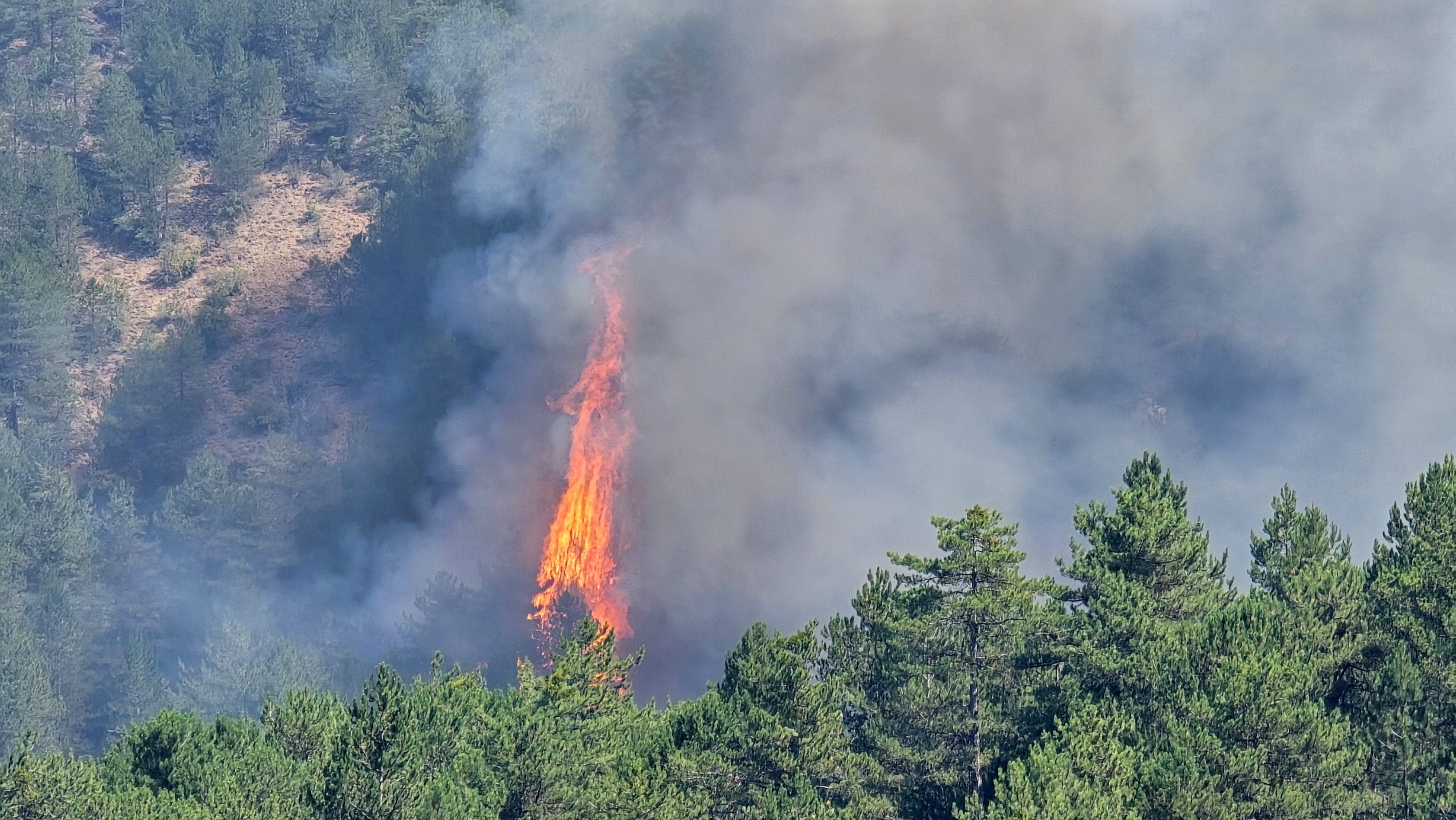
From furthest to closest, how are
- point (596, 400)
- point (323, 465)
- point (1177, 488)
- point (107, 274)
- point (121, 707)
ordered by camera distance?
point (107, 274), point (323, 465), point (121, 707), point (596, 400), point (1177, 488)

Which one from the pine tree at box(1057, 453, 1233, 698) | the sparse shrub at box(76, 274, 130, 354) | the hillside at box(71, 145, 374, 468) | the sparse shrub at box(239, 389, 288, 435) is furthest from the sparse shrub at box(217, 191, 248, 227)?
the pine tree at box(1057, 453, 1233, 698)

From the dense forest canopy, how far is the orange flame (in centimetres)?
256

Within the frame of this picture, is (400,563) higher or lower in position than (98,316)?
lower

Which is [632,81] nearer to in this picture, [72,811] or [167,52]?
[167,52]

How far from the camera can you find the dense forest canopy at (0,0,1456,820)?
67.3m

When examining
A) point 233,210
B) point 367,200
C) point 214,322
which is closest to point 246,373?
point 214,322

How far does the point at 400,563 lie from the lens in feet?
395

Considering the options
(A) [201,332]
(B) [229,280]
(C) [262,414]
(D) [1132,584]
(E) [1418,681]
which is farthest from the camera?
(B) [229,280]

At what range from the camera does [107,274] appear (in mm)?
152375

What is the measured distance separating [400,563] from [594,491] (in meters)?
16.7

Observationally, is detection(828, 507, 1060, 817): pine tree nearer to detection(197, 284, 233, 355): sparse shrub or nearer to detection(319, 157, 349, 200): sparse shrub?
detection(197, 284, 233, 355): sparse shrub

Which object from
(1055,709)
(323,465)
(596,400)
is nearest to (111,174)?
(323,465)

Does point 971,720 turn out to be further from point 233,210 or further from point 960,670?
point 233,210

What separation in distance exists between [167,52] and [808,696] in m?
105
